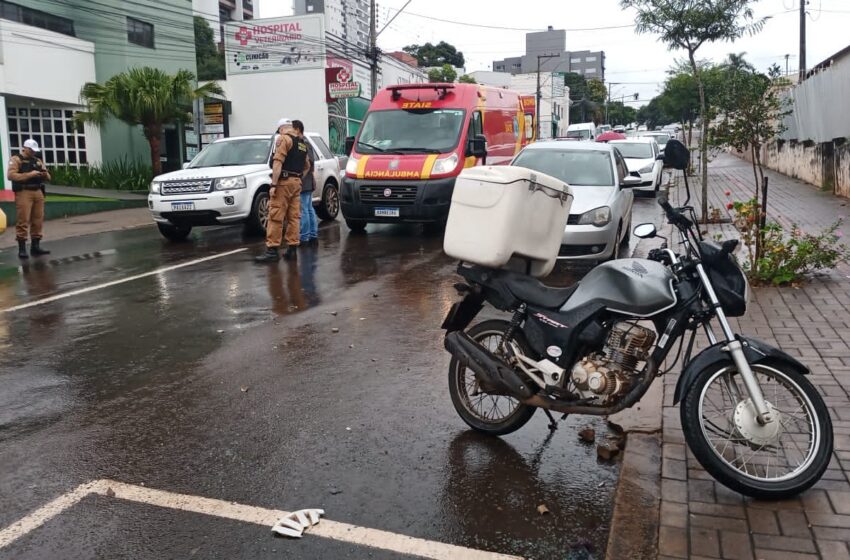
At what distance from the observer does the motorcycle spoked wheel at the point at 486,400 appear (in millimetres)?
4520

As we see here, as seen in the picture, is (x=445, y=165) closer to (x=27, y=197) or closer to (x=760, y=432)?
(x=27, y=197)

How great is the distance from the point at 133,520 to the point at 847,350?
16.8ft

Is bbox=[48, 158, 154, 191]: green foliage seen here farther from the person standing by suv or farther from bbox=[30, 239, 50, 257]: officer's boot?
the person standing by suv

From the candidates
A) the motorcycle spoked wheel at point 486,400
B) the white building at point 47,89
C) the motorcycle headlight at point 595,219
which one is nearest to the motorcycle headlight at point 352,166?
the motorcycle headlight at point 595,219

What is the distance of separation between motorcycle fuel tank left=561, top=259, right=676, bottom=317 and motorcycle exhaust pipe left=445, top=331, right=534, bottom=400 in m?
0.48

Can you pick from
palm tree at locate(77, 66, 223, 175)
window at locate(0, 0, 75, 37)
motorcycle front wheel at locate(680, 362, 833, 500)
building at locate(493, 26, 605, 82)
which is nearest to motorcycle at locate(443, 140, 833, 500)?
motorcycle front wheel at locate(680, 362, 833, 500)

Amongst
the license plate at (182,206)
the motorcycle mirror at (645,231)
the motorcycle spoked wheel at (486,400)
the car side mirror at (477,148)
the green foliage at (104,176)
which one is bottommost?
the motorcycle spoked wheel at (486,400)

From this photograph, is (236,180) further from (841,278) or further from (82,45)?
(82,45)

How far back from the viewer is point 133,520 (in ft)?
11.9

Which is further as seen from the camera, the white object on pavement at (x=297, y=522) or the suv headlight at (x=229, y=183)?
the suv headlight at (x=229, y=183)

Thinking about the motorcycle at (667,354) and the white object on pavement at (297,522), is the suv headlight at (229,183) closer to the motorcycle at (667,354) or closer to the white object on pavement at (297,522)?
the motorcycle at (667,354)

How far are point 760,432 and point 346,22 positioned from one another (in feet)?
205

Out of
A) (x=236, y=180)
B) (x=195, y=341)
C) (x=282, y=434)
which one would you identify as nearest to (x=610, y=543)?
(x=282, y=434)

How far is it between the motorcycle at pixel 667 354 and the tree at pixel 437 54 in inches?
3455
